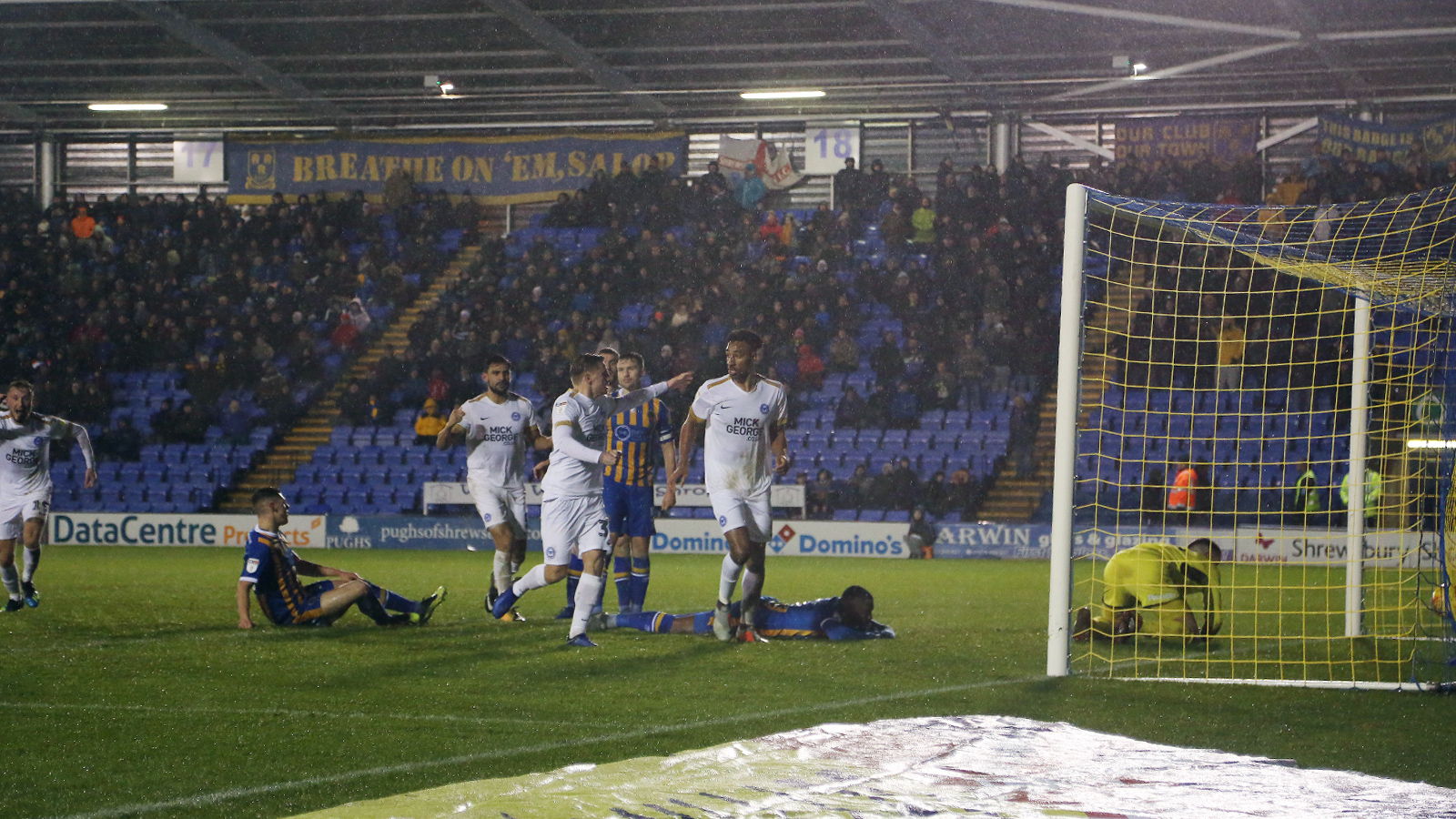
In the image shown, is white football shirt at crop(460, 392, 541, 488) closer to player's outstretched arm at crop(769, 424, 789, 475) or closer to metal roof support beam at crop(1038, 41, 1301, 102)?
player's outstretched arm at crop(769, 424, 789, 475)

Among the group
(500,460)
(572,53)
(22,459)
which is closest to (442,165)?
(572,53)

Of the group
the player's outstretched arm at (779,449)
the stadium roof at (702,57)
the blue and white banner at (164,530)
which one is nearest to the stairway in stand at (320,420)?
the blue and white banner at (164,530)

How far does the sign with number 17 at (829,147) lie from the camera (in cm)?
2855

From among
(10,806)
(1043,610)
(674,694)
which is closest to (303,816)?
(10,806)

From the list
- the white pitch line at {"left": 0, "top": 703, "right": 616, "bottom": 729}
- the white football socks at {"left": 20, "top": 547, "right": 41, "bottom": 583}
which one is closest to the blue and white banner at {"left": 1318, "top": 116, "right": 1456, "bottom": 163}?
the white football socks at {"left": 20, "top": 547, "right": 41, "bottom": 583}

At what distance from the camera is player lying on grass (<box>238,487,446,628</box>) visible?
32.1ft

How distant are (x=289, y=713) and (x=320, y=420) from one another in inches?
798

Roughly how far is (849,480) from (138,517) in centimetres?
1166

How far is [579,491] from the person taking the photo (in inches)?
382

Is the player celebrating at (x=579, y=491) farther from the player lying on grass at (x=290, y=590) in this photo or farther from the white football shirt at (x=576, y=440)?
the player lying on grass at (x=290, y=590)

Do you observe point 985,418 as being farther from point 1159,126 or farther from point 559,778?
point 559,778

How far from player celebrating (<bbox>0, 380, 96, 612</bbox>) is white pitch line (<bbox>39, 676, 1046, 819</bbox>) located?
25.0 ft

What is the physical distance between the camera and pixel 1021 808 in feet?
13.9

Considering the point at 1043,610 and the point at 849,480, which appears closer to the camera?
the point at 1043,610
